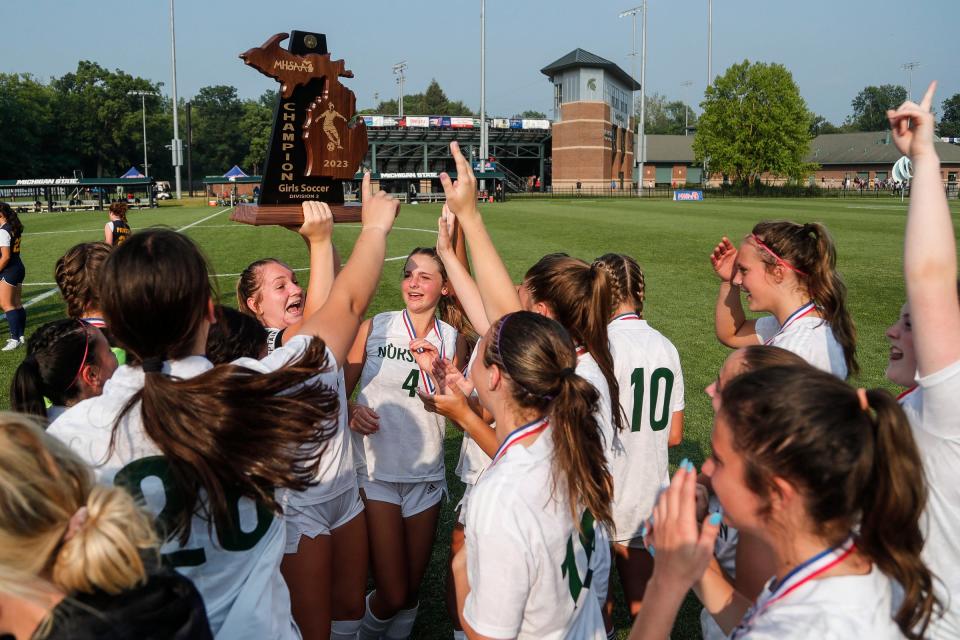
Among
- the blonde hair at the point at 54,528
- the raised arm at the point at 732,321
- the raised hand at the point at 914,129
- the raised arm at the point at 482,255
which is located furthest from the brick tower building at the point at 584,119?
the blonde hair at the point at 54,528

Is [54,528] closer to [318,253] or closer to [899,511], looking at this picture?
[318,253]

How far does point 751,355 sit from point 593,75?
7992 cm

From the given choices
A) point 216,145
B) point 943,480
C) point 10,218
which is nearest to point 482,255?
point 943,480

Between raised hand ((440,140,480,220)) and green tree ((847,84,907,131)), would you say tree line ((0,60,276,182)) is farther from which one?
green tree ((847,84,907,131))

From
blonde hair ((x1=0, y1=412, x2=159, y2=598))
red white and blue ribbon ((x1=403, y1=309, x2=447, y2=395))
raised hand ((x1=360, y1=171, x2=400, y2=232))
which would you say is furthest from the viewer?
red white and blue ribbon ((x1=403, y1=309, x2=447, y2=395))

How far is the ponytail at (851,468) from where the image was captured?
1.64 m

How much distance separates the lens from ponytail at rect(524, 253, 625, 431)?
3.20 metres

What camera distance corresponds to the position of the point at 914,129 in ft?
7.02

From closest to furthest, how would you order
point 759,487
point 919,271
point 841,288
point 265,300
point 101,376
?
point 759,487 < point 919,271 < point 101,376 < point 841,288 < point 265,300

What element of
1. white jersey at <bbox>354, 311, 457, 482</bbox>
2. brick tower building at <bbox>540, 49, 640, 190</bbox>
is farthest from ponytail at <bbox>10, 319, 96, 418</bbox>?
brick tower building at <bbox>540, 49, 640, 190</bbox>

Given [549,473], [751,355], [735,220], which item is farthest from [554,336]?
[735,220]

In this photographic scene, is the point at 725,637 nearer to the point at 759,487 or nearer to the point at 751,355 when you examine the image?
the point at 759,487

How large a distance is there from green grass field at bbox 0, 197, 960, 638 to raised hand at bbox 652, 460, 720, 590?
2634 millimetres

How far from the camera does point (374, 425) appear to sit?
3637 mm
